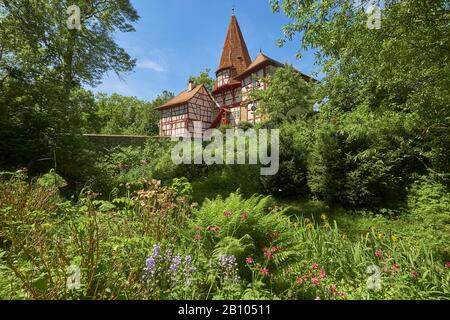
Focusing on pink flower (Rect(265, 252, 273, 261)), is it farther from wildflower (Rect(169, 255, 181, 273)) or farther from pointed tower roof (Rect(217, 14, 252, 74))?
pointed tower roof (Rect(217, 14, 252, 74))

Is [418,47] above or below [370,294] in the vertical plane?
above

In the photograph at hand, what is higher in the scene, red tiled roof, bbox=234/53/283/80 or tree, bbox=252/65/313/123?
red tiled roof, bbox=234/53/283/80

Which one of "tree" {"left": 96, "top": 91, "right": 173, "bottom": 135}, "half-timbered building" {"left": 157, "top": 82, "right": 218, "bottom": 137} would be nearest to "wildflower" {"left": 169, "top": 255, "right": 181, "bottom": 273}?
"half-timbered building" {"left": 157, "top": 82, "right": 218, "bottom": 137}

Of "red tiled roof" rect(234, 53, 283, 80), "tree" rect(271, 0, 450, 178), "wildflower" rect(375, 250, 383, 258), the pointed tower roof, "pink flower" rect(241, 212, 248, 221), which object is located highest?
the pointed tower roof

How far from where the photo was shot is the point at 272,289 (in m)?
2.70

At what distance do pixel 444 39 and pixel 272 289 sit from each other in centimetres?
502

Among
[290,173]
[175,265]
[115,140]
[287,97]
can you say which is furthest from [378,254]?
[115,140]

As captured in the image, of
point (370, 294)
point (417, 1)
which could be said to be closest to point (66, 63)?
point (417, 1)

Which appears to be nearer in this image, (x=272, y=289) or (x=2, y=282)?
(x=2, y=282)

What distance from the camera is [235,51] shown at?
30.3 m

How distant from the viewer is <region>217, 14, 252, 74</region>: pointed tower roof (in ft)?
97.2

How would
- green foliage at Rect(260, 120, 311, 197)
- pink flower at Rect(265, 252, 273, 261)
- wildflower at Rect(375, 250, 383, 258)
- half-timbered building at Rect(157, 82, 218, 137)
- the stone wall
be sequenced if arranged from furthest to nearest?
half-timbered building at Rect(157, 82, 218, 137)
the stone wall
green foliage at Rect(260, 120, 311, 197)
wildflower at Rect(375, 250, 383, 258)
pink flower at Rect(265, 252, 273, 261)

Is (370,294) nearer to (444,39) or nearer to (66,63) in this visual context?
(444,39)

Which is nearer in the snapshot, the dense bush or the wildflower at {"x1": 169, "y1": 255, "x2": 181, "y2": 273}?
the dense bush
